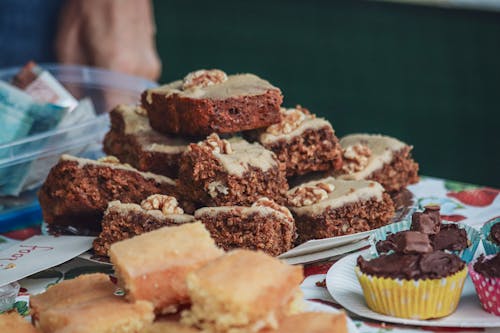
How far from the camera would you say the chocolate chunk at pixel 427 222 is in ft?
6.18

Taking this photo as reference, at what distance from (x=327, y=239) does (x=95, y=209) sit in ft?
2.29

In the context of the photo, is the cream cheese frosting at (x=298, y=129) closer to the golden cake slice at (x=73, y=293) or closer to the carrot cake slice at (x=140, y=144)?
the carrot cake slice at (x=140, y=144)

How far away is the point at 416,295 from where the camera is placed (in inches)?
66.4

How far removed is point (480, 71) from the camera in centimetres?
520

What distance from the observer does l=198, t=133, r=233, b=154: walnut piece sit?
2211 millimetres

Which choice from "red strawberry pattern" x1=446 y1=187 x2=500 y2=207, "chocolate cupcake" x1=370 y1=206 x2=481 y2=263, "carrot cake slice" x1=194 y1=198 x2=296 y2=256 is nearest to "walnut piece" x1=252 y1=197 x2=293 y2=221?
"carrot cake slice" x1=194 y1=198 x2=296 y2=256

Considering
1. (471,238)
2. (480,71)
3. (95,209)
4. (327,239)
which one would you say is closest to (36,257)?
(95,209)

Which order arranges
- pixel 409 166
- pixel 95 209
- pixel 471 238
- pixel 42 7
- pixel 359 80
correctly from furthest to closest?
1. pixel 359 80
2. pixel 42 7
3. pixel 409 166
4. pixel 95 209
5. pixel 471 238

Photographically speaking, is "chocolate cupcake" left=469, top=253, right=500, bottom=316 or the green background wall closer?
"chocolate cupcake" left=469, top=253, right=500, bottom=316

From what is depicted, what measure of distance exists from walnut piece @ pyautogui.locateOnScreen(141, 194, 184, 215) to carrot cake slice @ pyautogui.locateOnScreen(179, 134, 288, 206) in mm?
82

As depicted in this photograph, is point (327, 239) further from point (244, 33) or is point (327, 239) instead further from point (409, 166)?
point (244, 33)

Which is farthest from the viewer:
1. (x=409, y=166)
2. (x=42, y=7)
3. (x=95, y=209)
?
(x=42, y=7)

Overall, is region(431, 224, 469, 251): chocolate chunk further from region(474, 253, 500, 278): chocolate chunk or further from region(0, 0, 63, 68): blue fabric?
region(0, 0, 63, 68): blue fabric

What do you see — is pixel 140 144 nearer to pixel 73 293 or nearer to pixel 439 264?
pixel 73 293
